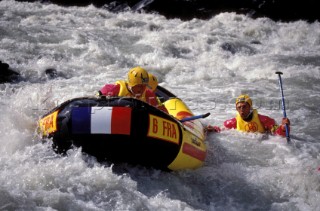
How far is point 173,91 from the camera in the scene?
964 cm

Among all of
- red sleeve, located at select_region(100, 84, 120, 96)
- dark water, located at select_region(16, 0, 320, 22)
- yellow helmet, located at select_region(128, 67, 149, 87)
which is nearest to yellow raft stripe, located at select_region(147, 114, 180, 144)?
yellow helmet, located at select_region(128, 67, 149, 87)

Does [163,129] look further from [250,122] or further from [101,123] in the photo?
[250,122]

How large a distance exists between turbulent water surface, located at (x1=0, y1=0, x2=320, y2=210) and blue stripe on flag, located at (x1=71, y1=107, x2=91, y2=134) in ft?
0.83

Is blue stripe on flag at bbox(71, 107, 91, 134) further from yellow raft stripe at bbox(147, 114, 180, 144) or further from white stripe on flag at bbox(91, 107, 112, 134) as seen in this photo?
yellow raft stripe at bbox(147, 114, 180, 144)

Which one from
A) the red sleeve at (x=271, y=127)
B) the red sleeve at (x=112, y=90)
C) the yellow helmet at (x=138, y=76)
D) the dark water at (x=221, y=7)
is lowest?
the red sleeve at (x=271, y=127)

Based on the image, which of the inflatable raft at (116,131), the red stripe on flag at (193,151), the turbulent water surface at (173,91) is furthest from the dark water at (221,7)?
the inflatable raft at (116,131)

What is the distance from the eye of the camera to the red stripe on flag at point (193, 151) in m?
5.00

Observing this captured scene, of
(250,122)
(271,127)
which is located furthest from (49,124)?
(271,127)

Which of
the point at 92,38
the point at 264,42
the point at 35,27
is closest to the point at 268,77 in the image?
the point at 264,42

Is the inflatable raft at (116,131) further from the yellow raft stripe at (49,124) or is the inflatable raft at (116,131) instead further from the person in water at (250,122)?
the person in water at (250,122)

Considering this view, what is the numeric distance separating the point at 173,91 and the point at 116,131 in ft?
17.6

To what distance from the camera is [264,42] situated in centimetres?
1546

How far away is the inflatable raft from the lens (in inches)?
172

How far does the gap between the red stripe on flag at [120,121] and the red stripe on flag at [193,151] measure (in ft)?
2.94
